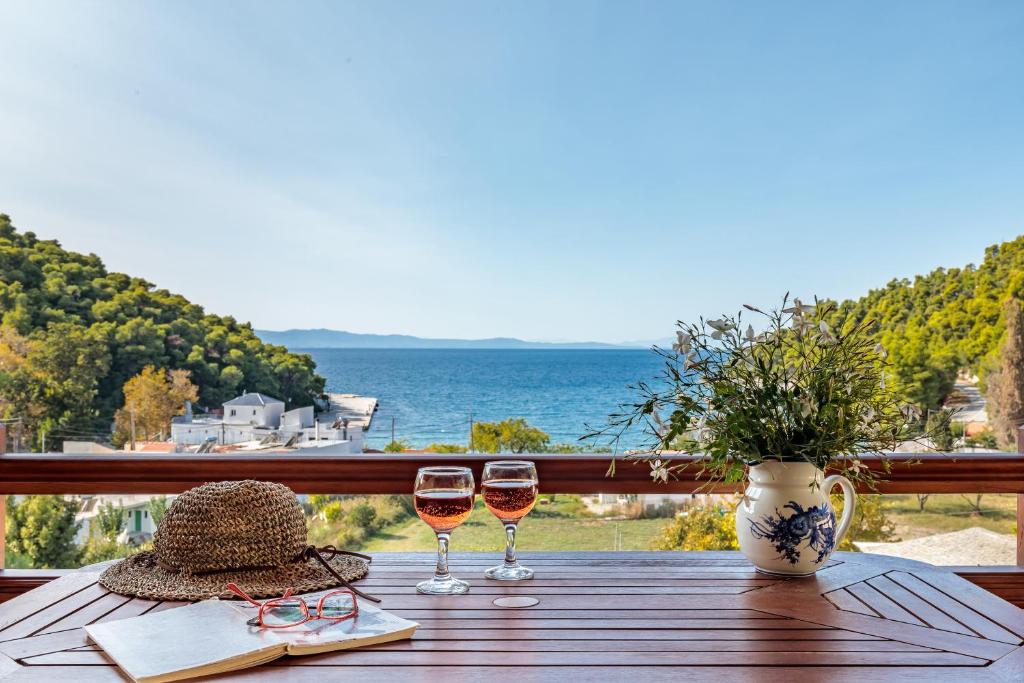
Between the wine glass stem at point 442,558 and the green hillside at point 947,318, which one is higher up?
the green hillside at point 947,318

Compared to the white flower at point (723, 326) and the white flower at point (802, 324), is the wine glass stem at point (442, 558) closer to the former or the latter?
the white flower at point (723, 326)

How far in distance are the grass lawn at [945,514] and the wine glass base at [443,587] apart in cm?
167

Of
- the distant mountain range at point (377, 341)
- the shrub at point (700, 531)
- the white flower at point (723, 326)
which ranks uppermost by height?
the distant mountain range at point (377, 341)

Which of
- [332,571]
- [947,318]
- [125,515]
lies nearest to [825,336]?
[332,571]

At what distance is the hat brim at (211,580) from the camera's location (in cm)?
109

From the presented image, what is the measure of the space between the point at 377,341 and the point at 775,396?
26427 mm

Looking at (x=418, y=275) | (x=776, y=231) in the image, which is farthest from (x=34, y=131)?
(x=776, y=231)

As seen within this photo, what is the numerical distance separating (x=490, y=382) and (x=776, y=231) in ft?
59.4

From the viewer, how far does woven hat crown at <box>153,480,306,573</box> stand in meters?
1.16

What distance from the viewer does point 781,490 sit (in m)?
1.22

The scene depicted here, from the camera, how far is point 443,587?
114cm

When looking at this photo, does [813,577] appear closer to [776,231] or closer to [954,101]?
[954,101]

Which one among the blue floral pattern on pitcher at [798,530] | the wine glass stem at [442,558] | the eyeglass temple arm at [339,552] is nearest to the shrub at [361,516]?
the eyeglass temple arm at [339,552]

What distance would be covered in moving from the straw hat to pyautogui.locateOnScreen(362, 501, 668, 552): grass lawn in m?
0.78
